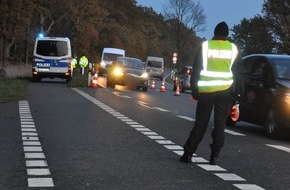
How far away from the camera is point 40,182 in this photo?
21.9ft

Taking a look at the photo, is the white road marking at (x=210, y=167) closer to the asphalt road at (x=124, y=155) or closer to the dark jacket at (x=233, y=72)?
the asphalt road at (x=124, y=155)

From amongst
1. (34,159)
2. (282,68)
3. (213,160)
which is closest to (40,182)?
(34,159)

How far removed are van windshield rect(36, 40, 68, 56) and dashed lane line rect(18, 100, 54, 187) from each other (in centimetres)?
2006

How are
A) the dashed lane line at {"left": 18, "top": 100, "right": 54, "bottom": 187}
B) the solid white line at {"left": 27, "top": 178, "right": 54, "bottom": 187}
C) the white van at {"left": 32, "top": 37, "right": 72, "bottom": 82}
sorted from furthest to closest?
the white van at {"left": 32, "top": 37, "right": 72, "bottom": 82} → the dashed lane line at {"left": 18, "top": 100, "right": 54, "bottom": 187} → the solid white line at {"left": 27, "top": 178, "right": 54, "bottom": 187}

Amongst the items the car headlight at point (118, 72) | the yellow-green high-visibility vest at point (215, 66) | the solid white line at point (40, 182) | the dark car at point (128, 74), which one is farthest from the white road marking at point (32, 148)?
the car headlight at point (118, 72)

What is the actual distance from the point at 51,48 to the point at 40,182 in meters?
26.7

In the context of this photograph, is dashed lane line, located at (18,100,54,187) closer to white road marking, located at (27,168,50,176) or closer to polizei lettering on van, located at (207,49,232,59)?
white road marking, located at (27,168,50,176)

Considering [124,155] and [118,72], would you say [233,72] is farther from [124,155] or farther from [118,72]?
[118,72]

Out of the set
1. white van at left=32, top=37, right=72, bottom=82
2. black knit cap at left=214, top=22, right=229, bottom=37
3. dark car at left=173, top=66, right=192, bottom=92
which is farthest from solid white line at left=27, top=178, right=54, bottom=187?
white van at left=32, top=37, right=72, bottom=82

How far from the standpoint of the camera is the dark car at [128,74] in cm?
2914

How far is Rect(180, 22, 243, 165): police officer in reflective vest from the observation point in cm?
809

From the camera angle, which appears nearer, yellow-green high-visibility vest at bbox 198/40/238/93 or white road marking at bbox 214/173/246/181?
white road marking at bbox 214/173/246/181

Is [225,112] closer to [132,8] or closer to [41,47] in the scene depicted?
[41,47]

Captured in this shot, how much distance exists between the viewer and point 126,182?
677 centimetres
